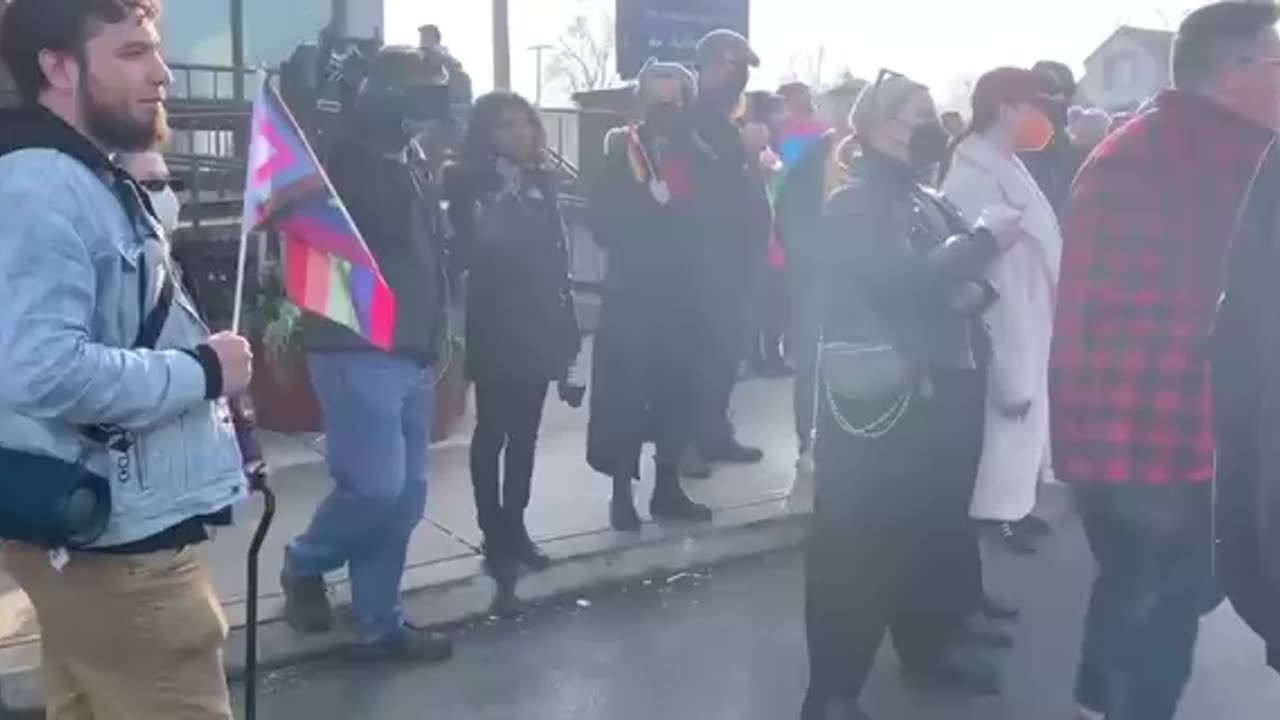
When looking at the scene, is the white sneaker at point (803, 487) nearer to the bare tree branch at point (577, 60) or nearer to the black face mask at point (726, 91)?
the black face mask at point (726, 91)

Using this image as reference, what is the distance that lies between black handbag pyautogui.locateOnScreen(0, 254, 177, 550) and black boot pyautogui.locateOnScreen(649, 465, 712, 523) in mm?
4084

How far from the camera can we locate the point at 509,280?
5.33 metres

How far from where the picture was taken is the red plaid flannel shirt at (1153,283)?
3520 mm

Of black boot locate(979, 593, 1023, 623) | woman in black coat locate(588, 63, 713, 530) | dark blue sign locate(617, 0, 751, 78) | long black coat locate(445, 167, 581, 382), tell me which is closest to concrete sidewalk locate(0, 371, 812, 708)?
woman in black coat locate(588, 63, 713, 530)

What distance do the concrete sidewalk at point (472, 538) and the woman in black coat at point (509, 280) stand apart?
41 cm

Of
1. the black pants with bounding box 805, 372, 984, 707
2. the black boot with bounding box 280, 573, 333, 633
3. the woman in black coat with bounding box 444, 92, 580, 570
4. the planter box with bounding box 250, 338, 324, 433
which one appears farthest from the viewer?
the planter box with bounding box 250, 338, 324, 433

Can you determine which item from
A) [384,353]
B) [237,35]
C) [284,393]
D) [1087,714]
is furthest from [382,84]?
[237,35]

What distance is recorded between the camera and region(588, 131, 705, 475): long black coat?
6184 mm

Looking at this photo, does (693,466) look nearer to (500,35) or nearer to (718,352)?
(718,352)

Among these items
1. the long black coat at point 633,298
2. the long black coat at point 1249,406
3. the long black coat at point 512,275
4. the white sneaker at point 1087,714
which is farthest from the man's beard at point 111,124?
the long black coat at point 633,298

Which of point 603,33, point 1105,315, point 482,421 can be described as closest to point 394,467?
point 482,421

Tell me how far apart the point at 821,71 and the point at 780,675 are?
55.0 meters

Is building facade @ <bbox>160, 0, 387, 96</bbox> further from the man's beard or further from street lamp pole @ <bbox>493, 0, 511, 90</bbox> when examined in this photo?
the man's beard

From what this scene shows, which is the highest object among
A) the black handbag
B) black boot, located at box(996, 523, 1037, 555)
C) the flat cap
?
the flat cap
